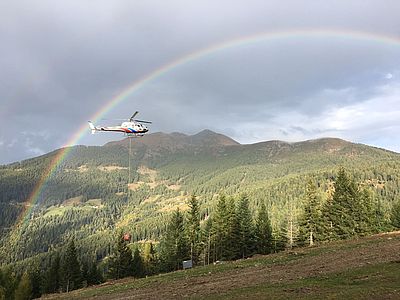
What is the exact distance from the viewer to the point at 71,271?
77000 millimetres

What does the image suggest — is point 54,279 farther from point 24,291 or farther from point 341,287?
point 341,287

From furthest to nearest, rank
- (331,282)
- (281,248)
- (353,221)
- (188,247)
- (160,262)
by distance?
1. (160,262)
2. (281,248)
3. (188,247)
4. (353,221)
5. (331,282)

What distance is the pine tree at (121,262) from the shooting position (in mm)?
75500

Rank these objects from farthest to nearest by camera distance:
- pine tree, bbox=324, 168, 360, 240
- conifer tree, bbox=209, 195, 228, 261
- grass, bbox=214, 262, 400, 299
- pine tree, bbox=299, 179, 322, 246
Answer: conifer tree, bbox=209, 195, 228, 261, pine tree, bbox=299, 179, 322, 246, pine tree, bbox=324, 168, 360, 240, grass, bbox=214, 262, 400, 299

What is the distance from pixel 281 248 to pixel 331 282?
58707 millimetres

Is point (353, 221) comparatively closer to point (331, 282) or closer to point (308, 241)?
point (308, 241)

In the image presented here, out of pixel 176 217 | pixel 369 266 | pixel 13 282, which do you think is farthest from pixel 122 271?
pixel 369 266

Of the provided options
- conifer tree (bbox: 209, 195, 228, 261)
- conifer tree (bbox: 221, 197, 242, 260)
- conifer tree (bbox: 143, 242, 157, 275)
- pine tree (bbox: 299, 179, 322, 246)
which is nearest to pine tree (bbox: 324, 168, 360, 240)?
pine tree (bbox: 299, 179, 322, 246)

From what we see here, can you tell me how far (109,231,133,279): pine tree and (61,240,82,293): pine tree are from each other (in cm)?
732

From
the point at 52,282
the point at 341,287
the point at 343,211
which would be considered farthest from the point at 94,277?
the point at 341,287

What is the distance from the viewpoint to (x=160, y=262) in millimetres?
83500

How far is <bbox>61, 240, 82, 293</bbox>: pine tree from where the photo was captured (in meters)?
76.8

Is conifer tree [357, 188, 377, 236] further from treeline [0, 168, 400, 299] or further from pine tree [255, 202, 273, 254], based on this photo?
pine tree [255, 202, 273, 254]

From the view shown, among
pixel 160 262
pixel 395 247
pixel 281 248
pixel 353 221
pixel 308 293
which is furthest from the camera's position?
pixel 160 262
